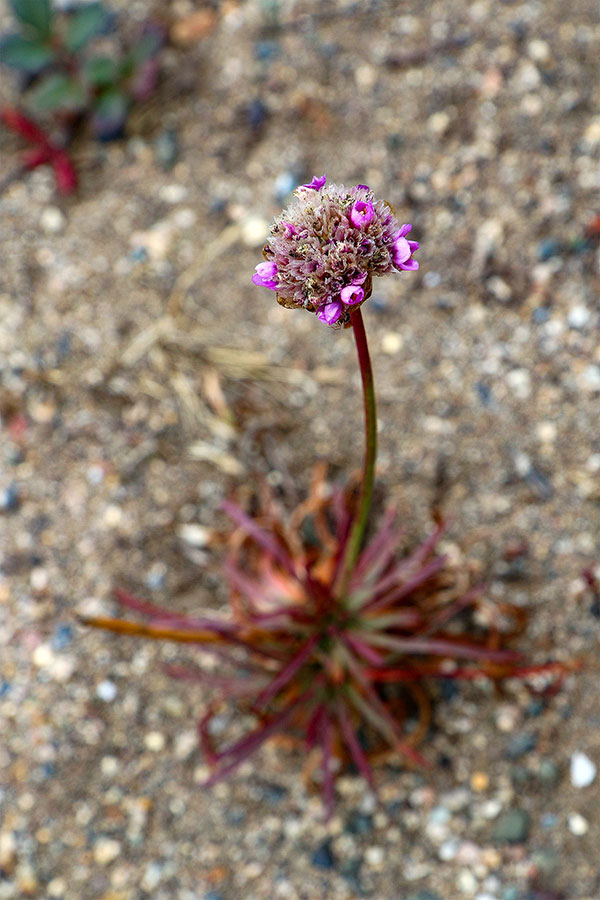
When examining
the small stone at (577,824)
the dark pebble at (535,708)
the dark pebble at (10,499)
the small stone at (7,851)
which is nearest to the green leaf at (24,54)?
the dark pebble at (10,499)

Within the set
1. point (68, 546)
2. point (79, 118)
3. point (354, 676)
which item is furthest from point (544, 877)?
point (79, 118)

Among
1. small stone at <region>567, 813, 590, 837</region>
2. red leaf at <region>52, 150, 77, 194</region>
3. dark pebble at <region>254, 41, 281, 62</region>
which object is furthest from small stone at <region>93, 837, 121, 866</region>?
dark pebble at <region>254, 41, 281, 62</region>

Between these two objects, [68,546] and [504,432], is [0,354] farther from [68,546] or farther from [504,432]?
[504,432]

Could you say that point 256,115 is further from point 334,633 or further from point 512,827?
point 512,827

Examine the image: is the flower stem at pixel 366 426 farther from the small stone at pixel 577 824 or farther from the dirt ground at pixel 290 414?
the small stone at pixel 577 824

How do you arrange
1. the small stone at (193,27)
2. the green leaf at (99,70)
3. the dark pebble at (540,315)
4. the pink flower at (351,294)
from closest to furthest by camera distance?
the pink flower at (351,294), the dark pebble at (540,315), the green leaf at (99,70), the small stone at (193,27)

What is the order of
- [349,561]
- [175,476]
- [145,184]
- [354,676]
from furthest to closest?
1. [145,184]
2. [175,476]
3. [354,676]
4. [349,561]

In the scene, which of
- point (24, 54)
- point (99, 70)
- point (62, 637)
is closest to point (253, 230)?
point (99, 70)
